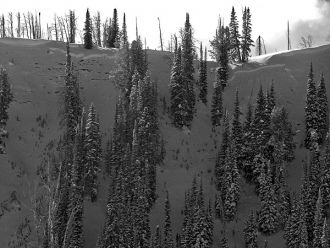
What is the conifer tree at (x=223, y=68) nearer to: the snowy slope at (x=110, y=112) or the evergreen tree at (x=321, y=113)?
the snowy slope at (x=110, y=112)

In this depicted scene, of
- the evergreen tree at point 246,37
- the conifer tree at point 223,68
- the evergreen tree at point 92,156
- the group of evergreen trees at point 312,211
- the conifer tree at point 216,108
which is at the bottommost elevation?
the group of evergreen trees at point 312,211

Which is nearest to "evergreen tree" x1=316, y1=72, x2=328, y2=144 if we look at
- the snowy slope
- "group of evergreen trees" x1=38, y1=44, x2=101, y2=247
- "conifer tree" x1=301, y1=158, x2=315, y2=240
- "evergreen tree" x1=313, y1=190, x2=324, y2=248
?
the snowy slope

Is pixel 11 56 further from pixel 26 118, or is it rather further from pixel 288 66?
pixel 288 66

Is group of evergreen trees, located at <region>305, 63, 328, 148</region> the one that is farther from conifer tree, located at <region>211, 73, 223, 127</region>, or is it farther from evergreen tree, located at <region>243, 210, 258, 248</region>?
evergreen tree, located at <region>243, 210, 258, 248</region>

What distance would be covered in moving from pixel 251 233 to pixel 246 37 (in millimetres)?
55046

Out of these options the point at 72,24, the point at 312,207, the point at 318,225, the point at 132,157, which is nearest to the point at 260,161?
the point at 312,207

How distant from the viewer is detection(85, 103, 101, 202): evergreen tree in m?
50.0

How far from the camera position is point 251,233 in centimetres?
4606

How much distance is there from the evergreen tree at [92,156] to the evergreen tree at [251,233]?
759 inches

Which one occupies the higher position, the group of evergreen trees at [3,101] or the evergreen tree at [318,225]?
the group of evergreen trees at [3,101]

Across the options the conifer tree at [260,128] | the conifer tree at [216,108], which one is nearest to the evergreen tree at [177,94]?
the conifer tree at [216,108]

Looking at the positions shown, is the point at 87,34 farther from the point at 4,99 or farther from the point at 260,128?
the point at 260,128

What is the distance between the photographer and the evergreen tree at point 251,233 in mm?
45688

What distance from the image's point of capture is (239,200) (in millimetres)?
54312
